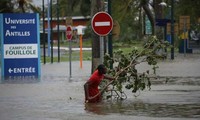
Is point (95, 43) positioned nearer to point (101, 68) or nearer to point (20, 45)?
point (20, 45)

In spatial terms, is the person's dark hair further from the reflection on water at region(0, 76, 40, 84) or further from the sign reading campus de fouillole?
the sign reading campus de fouillole

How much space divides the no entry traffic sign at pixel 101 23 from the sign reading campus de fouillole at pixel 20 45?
12.9 metres

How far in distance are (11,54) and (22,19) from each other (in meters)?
1.84

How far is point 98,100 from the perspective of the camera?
58.4ft

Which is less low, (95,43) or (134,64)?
(95,43)

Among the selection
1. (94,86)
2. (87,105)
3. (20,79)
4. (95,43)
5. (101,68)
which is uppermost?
(95,43)

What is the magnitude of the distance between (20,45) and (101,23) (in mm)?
13195

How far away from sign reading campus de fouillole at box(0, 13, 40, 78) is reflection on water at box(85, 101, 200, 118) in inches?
544

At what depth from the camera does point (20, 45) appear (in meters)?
30.9

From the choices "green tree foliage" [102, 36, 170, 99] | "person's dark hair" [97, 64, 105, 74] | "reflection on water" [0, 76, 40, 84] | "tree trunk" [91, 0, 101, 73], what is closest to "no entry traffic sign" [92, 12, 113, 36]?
"green tree foliage" [102, 36, 170, 99]

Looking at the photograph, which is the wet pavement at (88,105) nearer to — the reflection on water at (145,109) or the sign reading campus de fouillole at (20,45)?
the reflection on water at (145,109)

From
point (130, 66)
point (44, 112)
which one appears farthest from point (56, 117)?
point (130, 66)

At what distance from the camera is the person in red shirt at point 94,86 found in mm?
17250

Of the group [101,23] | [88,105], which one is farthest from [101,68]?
[101,23]
